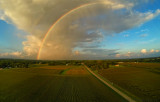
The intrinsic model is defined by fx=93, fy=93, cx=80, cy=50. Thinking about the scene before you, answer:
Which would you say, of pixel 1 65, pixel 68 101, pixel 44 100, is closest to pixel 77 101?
pixel 68 101

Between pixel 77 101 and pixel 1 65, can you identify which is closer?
pixel 77 101

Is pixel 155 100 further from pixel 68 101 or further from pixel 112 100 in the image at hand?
pixel 68 101

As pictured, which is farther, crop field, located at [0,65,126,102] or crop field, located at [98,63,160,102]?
crop field, located at [98,63,160,102]

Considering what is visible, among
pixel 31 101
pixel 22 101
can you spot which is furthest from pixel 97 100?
pixel 22 101

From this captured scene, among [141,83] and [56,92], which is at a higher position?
[56,92]

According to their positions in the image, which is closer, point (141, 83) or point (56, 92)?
point (56, 92)

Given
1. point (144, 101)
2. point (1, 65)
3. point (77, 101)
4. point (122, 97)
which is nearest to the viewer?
point (144, 101)

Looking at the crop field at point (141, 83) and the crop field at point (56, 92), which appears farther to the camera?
the crop field at point (141, 83)

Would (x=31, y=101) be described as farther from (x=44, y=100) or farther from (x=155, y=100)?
(x=155, y=100)

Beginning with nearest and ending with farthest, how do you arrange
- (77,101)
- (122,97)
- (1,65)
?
1. (77,101)
2. (122,97)
3. (1,65)
